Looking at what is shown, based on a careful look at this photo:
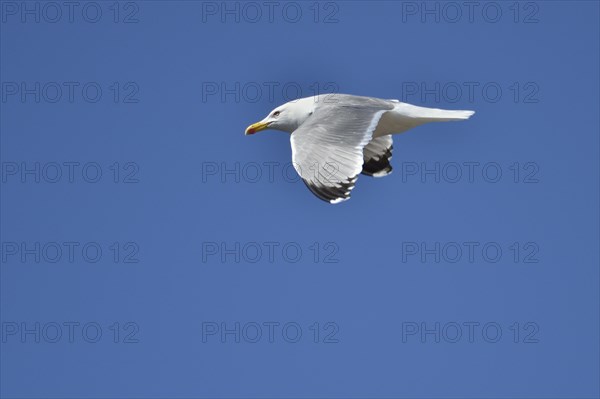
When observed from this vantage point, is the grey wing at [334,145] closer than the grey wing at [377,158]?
Yes

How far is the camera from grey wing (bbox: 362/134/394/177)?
27.0 feet

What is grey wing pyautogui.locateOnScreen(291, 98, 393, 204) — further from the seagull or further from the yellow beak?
the yellow beak

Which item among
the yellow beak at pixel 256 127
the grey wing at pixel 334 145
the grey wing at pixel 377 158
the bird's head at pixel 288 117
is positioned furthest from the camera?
the grey wing at pixel 377 158

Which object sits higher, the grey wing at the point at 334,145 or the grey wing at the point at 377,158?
the grey wing at the point at 334,145

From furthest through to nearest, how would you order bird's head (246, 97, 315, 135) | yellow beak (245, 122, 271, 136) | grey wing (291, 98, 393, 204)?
yellow beak (245, 122, 271, 136), bird's head (246, 97, 315, 135), grey wing (291, 98, 393, 204)

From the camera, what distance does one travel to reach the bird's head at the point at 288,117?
7562 millimetres

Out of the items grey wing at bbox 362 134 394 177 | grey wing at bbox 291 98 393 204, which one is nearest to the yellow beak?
grey wing at bbox 291 98 393 204

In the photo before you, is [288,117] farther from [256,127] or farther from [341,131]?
[341,131]

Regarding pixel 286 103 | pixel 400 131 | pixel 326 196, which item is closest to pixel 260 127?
pixel 286 103

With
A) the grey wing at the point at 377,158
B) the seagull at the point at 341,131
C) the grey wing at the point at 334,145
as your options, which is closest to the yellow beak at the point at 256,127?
the seagull at the point at 341,131

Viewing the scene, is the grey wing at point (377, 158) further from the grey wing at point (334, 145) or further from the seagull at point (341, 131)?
the grey wing at point (334, 145)

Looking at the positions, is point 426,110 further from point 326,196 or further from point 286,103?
point 326,196

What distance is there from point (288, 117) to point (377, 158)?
0.87 metres

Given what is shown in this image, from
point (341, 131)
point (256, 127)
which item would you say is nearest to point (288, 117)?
point (256, 127)
